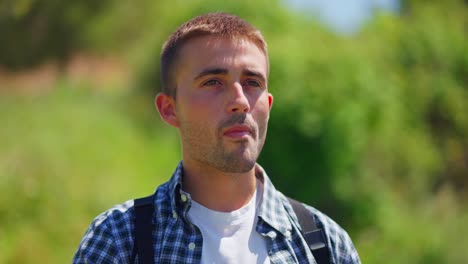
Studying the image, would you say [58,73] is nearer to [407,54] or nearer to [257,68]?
[407,54]

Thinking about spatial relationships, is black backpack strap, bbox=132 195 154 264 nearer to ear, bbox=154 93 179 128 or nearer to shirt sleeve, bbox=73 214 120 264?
shirt sleeve, bbox=73 214 120 264

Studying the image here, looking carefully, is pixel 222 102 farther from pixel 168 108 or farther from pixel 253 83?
A: pixel 168 108

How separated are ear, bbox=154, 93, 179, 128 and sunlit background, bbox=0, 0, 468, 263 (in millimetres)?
4907

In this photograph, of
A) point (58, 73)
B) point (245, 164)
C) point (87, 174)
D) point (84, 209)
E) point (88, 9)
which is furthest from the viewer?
point (58, 73)

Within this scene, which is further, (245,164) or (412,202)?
(412,202)

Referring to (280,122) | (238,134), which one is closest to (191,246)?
(238,134)

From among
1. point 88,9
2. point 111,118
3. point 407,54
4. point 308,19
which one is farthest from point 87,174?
point 407,54

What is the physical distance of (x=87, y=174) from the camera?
859 centimetres

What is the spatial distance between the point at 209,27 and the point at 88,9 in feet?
28.1

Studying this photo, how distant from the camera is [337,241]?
7.50ft

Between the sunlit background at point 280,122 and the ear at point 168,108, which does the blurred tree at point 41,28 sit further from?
the ear at point 168,108

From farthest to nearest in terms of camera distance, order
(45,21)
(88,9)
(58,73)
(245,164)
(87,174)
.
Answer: (58,73) < (88,9) < (45,21) < (87,174) < (245,164)

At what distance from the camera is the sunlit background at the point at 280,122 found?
8.16m

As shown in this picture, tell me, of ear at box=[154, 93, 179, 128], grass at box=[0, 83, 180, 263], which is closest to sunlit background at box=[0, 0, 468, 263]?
grass at box=[0, 83, 180, 263]
